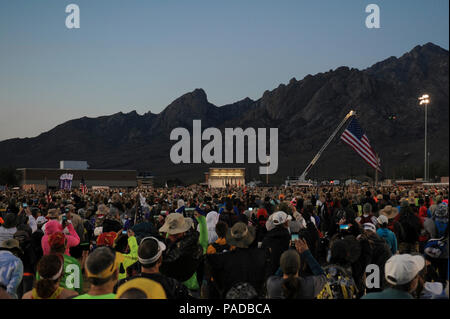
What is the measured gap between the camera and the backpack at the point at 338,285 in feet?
15.2

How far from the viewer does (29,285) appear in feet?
23.2

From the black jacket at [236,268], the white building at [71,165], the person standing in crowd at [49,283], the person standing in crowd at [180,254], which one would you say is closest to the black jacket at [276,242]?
the person standing in crowd at [180,254]

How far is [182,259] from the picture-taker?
559cm

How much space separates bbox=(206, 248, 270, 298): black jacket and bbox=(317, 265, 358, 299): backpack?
75 centimetres

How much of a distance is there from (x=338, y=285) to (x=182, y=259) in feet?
6.20

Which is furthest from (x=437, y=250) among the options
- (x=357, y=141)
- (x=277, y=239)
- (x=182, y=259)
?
(x=357, y=141)

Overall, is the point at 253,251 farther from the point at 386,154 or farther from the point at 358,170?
the point at 386,154

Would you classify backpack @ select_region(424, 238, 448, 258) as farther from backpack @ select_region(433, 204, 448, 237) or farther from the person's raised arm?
the person's raised arm

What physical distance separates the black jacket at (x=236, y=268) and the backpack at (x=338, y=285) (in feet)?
2.47

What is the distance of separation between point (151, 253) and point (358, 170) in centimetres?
13427

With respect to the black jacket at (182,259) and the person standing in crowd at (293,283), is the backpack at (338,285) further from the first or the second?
the black jacket at (182,259)

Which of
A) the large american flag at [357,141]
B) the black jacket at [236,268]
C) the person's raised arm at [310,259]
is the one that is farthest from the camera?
the large american flag at [357,141]

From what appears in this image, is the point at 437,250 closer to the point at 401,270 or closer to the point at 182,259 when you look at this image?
the point at 401,270
